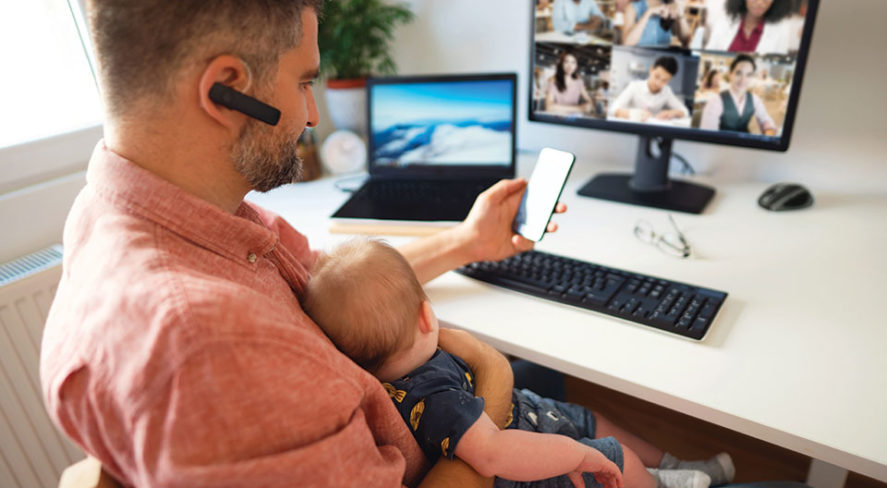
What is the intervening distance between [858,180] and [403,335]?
1237 millimetres

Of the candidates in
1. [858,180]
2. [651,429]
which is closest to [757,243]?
[858,180]

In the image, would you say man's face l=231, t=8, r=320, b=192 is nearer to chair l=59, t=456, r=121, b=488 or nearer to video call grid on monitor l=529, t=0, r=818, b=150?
chair l=59, t=456, r=121, b=488

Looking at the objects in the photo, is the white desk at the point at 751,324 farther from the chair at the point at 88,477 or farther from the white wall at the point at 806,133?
the chair at the point at 88,477

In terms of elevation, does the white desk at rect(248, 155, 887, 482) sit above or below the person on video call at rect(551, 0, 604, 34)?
below

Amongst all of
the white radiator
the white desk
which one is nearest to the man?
the white desk

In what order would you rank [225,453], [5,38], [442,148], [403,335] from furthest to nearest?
[442,148] < [5,38] < [403,335] < [225,453]

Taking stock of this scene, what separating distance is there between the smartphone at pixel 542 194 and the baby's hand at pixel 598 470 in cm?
39

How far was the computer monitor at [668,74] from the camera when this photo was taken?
1.15 m

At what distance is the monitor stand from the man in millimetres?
866

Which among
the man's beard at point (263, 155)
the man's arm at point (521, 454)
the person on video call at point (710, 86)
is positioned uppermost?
the man's beard at point (263, 155)

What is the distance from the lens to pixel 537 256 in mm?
1153

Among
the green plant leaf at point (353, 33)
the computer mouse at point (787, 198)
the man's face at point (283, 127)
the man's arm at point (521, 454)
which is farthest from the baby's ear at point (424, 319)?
the green plant leaf at point (353, 33)

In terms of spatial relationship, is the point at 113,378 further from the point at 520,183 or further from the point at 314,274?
the point at 520,183

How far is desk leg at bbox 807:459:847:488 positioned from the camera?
105cm
